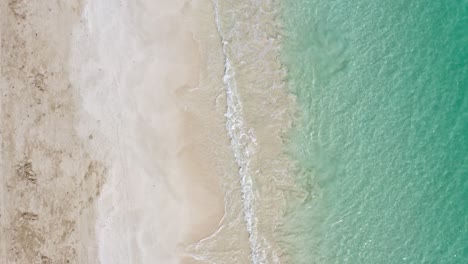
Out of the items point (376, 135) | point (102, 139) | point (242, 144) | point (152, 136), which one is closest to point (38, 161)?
point (102, 139)

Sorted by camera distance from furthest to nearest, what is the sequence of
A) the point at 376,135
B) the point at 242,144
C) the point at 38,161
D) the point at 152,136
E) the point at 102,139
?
the point at 376,135
the point at 242,144
the point at 152,136
the point at 102,139
the point at 38,161

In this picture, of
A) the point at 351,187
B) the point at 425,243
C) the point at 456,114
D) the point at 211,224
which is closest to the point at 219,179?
the point at 211,224

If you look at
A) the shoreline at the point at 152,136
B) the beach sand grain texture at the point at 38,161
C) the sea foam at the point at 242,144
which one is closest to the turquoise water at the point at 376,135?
the sea foam at the point at 242,144

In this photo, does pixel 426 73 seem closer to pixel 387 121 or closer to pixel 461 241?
pixel 387 121

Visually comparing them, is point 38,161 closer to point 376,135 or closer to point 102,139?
point 102,139

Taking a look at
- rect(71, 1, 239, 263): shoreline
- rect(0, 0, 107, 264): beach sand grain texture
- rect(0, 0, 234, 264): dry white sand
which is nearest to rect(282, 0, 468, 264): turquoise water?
rect(71, 1, 239, 263): shoreline

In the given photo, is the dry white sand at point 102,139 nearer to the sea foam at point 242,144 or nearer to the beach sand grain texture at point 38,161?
the beach sand grain texture at point 38,161
